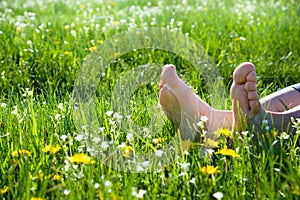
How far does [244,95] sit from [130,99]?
0.93 m

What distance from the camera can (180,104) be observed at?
2346mm

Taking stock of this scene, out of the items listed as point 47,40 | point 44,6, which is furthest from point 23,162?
point 44,6

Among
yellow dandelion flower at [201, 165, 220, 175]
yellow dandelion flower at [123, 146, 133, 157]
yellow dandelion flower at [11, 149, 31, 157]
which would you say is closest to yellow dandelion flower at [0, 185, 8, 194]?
yellow dandelion flower at [11, 149, 31, 157]

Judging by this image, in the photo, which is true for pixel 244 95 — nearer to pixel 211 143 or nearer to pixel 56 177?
pixel 211 143

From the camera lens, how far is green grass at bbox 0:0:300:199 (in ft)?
6.25

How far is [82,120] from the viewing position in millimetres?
2498

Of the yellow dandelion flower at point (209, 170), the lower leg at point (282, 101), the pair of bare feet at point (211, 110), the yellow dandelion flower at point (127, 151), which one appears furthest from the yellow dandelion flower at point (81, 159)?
the lower leg at point (282, 101)

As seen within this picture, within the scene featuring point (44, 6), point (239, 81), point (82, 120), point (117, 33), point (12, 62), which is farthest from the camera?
point (44, 6)

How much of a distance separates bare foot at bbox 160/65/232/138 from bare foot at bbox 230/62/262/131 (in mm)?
191

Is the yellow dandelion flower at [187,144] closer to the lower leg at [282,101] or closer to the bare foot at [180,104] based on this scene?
the bare foot at [180,104]

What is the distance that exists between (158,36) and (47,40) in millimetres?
863

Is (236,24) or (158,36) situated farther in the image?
(236,24)

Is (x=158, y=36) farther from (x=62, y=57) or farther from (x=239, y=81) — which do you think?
(x=239, y=81)

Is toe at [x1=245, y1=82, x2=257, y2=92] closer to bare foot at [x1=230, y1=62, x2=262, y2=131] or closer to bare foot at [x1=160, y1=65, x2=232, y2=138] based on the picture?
bare foot at [x1=230, y1=62, x2=262, y2=131]
